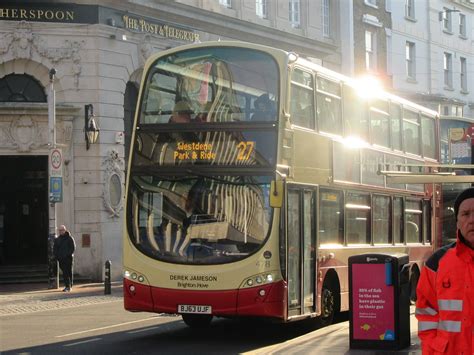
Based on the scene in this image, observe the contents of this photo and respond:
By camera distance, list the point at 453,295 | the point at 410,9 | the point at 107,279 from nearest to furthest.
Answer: the point at 453,295 → the point at 107,279 → the point at 410,9

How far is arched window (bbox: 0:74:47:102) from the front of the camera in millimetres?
29059

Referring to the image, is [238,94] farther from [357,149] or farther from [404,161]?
[404,161]

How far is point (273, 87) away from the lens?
13984 millimetres

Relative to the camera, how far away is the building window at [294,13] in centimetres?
3894

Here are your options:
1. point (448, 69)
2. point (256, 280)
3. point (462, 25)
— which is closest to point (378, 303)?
point (256, 280)

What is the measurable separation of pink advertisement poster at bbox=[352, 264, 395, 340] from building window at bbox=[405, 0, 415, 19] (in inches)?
1553

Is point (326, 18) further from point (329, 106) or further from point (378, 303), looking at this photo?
point (378, 303)

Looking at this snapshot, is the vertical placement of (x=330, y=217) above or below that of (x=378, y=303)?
above

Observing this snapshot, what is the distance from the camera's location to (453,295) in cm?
507

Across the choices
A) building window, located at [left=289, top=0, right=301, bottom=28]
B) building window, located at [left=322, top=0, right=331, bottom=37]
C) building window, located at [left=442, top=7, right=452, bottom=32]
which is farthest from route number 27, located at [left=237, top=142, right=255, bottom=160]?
building window, located at [left=442, top=7, right=452, bottom=32]

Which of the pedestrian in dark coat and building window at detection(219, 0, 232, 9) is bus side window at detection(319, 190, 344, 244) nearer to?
the pedestrian in dark coat

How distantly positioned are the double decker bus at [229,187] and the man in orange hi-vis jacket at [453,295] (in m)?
8.23

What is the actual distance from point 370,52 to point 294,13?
8.17 meters

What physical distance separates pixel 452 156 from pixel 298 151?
14.6 metres
